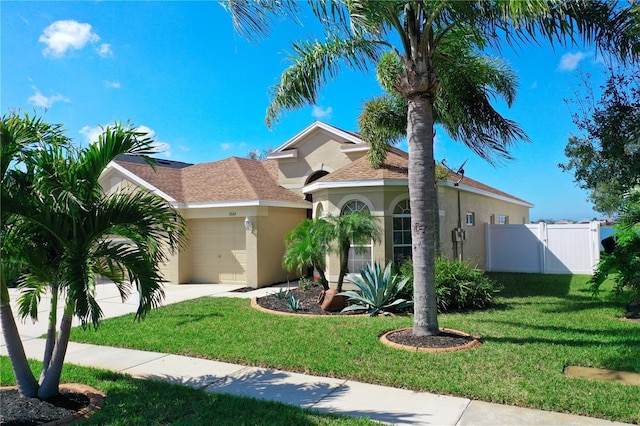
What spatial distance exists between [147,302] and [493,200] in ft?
64.2

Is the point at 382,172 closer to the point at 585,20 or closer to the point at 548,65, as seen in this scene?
the point at 548,65

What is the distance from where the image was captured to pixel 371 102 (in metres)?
14.2

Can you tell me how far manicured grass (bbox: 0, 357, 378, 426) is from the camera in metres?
4.91

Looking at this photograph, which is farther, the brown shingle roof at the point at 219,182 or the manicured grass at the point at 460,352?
the brown shingle roof at the point at 219,182

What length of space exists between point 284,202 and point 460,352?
36.1 feet

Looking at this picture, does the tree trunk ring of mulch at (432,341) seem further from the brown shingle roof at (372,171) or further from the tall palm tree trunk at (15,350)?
the brown shingle roof at (372,171)

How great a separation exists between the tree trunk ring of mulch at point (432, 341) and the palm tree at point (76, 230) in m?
4.15

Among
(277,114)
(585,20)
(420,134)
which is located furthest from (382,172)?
(585,20)

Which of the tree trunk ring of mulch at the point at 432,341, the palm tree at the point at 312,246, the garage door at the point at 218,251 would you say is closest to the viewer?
the tree trunk ring of mulch at the point at 432,341

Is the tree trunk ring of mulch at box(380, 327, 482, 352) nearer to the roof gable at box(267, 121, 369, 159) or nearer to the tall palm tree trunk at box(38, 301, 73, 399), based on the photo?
the tall palm tree trunk at box(38, 301, 73, 399)

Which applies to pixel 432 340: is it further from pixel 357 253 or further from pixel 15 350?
pixel 357 253

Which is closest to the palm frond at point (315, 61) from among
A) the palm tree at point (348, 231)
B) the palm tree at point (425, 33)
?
the palm tree at point (425, 33)

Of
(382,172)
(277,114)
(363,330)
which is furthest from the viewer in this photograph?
(382,172)

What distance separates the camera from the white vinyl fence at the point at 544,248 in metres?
18.2
